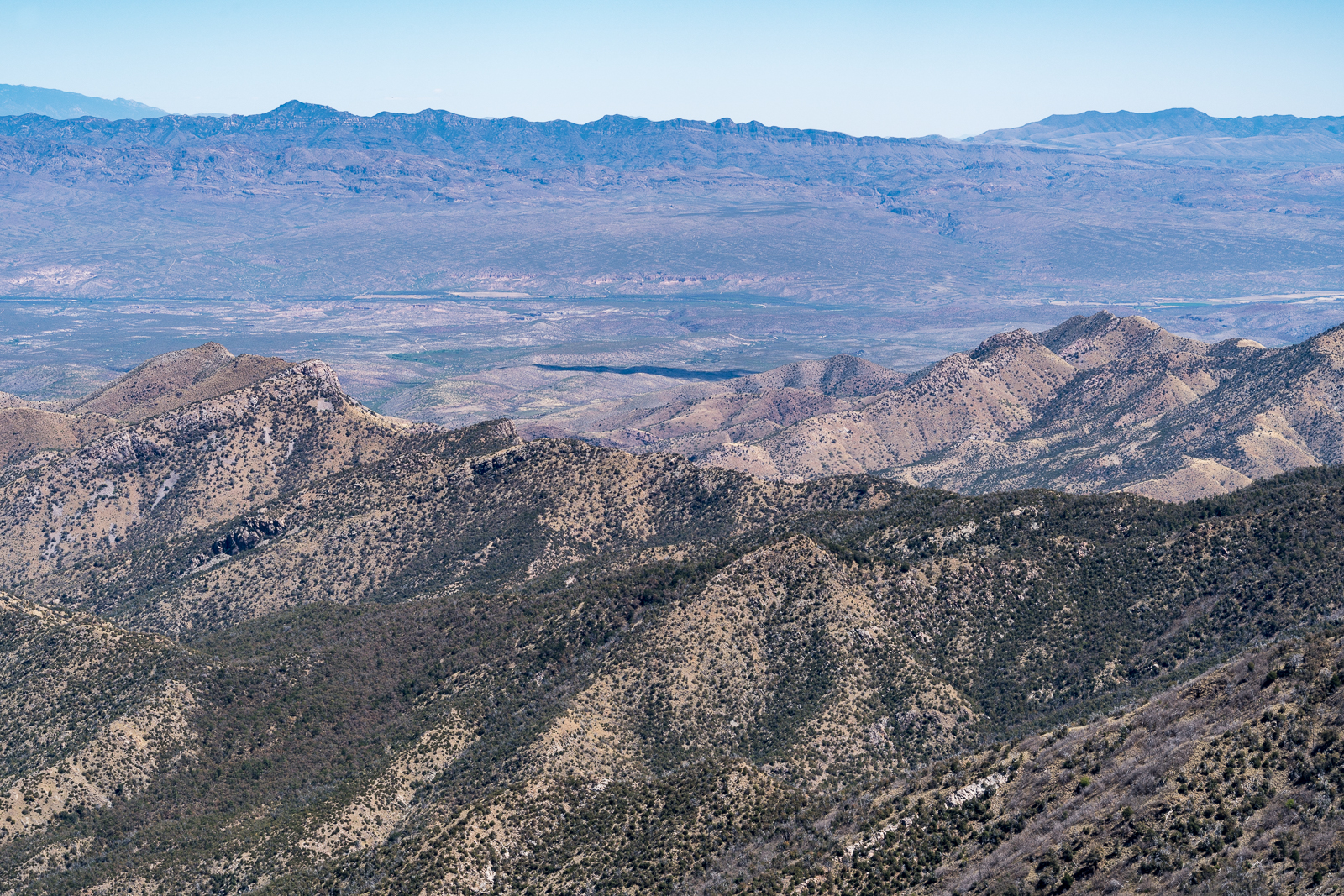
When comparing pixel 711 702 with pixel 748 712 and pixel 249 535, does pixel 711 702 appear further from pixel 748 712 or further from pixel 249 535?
pixel 249 535

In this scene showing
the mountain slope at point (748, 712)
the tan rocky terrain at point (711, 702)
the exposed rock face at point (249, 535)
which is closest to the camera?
the tan rocky terrain at point (711, 702)

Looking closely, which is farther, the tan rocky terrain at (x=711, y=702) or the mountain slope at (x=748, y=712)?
the mountain slope at (x=748, y=712)

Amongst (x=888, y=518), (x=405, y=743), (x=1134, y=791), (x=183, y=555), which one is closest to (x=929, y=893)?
(x=1134, y=791)

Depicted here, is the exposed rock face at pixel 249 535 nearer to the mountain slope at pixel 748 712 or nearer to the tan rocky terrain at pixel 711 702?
the tan rocky terrain at pixel 711 702

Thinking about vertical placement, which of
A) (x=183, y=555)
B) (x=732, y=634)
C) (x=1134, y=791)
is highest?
(x=1134, y=791)

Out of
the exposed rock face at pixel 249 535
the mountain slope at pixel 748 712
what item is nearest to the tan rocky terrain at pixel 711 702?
the mountain slope at pixel 748 712

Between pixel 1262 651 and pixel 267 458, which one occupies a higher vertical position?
pixel 1262 651

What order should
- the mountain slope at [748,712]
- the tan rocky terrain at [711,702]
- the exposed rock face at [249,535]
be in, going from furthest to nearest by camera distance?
the exposed rock face at [249,535] < the mountain slope at [748,712] < the tan rocky terrain at [711,702]

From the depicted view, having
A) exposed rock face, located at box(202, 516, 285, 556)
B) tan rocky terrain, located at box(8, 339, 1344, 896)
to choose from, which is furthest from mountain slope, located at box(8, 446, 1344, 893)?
exposed rock face, located at box(202, 516, 285, 556)

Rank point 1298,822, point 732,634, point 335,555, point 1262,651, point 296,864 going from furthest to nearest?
point 335,555 < point 732,634 < point 296,864 < point 1262,651 < point 1298,822

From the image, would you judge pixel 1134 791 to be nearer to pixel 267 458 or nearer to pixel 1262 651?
pixel 1262 651
